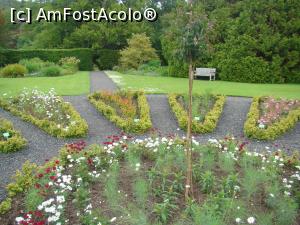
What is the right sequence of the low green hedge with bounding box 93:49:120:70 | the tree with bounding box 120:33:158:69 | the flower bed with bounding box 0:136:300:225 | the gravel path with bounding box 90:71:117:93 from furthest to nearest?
the low green hedge with bounding box 93:49:120:70 → the tree with bounding box 120:33:158:69 → the gravel path with bounding box 90:71:117:93 → the flower bed with bounding box 0:136:300:225

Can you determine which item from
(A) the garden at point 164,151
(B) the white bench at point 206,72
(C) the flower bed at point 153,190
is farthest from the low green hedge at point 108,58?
(C) the flower bed at point 153,190

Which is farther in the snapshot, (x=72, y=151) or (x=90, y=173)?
(x=72, y=151)

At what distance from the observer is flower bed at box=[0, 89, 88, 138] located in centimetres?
709

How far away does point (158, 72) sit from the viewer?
21000 millimetres

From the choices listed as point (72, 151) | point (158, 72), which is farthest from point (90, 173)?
point (158, 72)

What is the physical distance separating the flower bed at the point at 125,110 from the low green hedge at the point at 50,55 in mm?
17379

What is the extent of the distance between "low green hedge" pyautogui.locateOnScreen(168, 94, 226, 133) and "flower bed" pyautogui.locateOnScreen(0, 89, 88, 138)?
7.05 ft

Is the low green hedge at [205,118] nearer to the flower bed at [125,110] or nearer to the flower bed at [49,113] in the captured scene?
the flower bed at [125,110]

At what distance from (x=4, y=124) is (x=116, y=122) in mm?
2366

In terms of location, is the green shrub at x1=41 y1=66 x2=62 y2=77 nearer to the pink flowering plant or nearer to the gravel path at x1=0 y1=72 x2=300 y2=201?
the gravel path at x1=0 y1=72 x2=300 y2=201

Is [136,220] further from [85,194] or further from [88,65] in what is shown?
[88,65]

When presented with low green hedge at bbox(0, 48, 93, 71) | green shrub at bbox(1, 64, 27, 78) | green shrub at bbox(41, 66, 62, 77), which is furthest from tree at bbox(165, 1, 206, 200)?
low green hedge at bbox(0, 48, 93, 71)

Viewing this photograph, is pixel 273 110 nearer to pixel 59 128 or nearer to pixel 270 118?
pixel 270 118

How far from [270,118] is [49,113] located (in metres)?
5.23
